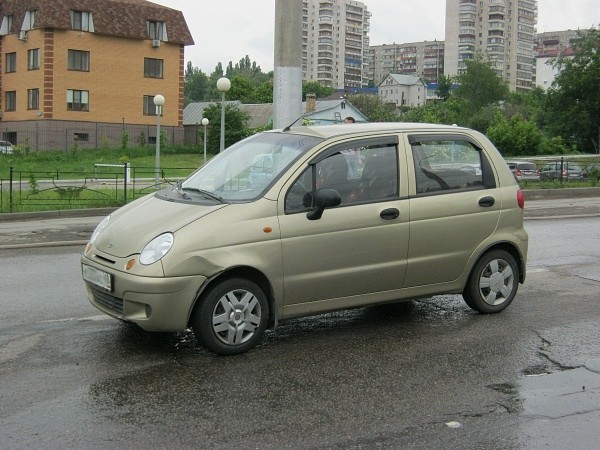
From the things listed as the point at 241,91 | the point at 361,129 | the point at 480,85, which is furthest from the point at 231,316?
the point at 480,85

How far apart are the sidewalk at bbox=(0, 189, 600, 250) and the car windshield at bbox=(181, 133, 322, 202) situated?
20.2 feet

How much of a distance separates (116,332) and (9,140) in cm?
5835

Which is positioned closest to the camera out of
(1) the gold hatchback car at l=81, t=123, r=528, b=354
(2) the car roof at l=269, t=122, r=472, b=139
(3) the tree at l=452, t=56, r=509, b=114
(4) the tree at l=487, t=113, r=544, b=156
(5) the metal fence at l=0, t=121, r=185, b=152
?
(1) the gold hatchback car at l=81, t=123, r=528, b=354

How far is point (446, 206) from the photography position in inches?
286

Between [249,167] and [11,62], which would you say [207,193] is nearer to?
[249,167]

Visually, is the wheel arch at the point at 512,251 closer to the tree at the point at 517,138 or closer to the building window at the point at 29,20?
the tree at the point at 517,138

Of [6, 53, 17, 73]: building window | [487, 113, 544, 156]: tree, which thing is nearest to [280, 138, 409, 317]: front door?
[487, 113, 544, 156]: tree

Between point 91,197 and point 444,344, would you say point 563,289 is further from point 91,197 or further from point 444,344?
point 91,197

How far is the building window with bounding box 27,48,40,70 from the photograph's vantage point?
193 feet

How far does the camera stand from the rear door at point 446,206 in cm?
712

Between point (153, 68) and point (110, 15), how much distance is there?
16.2 ft

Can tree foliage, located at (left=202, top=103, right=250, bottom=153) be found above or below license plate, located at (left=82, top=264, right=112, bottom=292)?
above

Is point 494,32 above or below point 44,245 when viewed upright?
above

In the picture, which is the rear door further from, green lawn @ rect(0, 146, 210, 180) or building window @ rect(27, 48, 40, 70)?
building window @ rect(27, 48, 40, 70)
